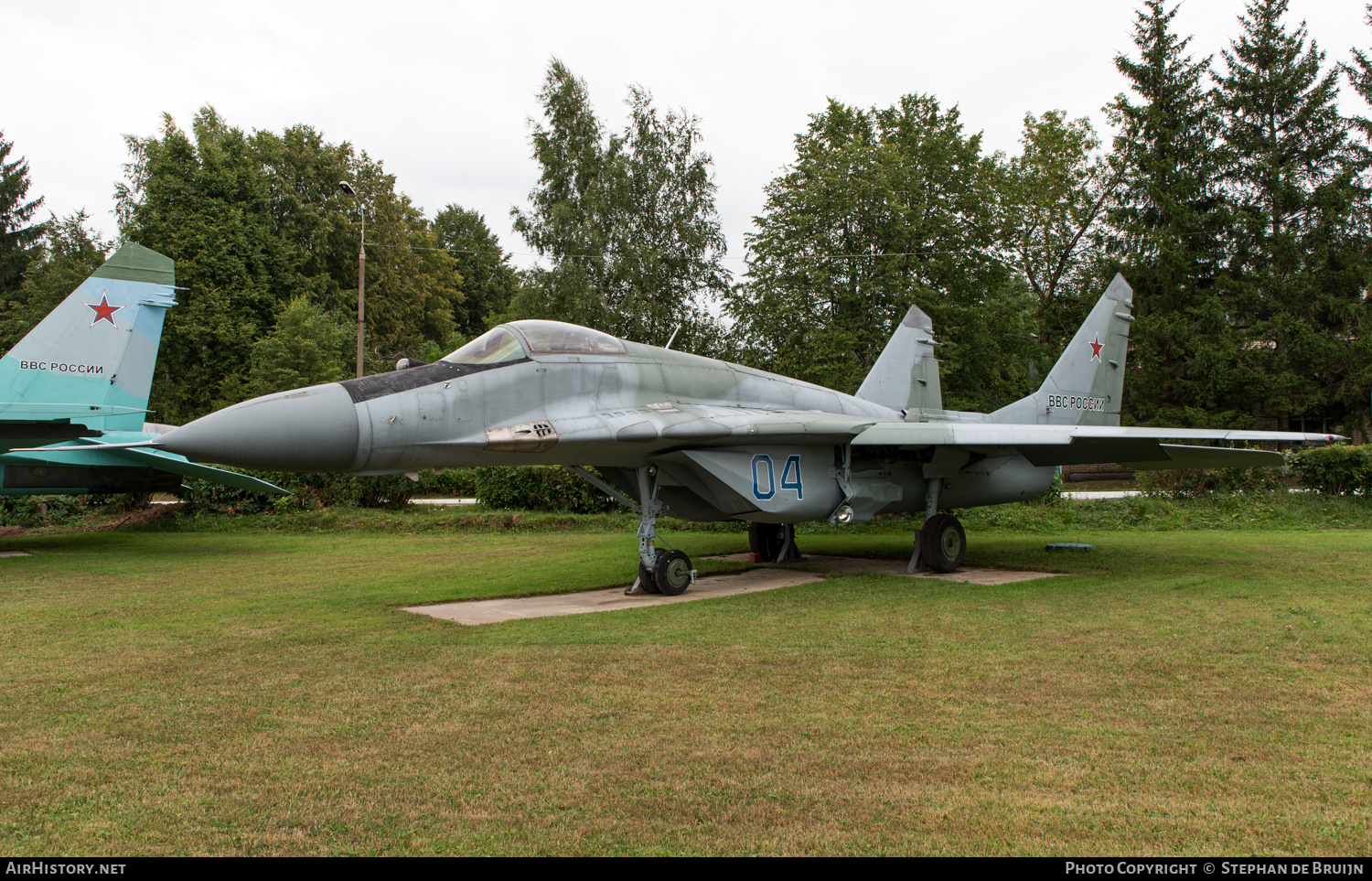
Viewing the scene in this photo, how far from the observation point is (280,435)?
278 inches

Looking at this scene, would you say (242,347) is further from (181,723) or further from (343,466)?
(181,723)

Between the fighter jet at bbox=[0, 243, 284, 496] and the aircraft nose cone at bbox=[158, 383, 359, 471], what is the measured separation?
23.7 feet

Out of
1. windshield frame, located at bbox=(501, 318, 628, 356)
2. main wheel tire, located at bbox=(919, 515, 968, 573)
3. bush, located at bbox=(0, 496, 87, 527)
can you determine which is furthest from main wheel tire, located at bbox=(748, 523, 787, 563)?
bush, located at bbox=(0, 496, 87, 527)

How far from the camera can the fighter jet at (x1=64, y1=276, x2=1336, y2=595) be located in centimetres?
748

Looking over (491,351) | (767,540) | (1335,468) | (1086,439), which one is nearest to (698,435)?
(491,351)

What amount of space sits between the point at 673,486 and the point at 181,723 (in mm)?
6255

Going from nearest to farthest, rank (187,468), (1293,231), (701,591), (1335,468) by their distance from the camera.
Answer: (701,591) < (187,468) < (1335,468) < (1293,231)

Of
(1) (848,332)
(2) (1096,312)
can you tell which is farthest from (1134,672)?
(1) (848,332)

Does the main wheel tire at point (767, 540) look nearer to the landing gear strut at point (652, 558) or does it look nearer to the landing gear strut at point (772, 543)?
the landing gear strut at point (772, 543)

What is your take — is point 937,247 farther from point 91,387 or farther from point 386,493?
point 91,387

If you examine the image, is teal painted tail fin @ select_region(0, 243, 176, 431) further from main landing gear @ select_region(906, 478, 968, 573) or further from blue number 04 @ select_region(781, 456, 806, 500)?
main landing gear @ select_region(906, 478, 968, 573)

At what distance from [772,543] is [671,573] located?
3.52 m

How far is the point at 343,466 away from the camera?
7.49m

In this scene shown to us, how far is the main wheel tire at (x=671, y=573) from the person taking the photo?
372 inches
